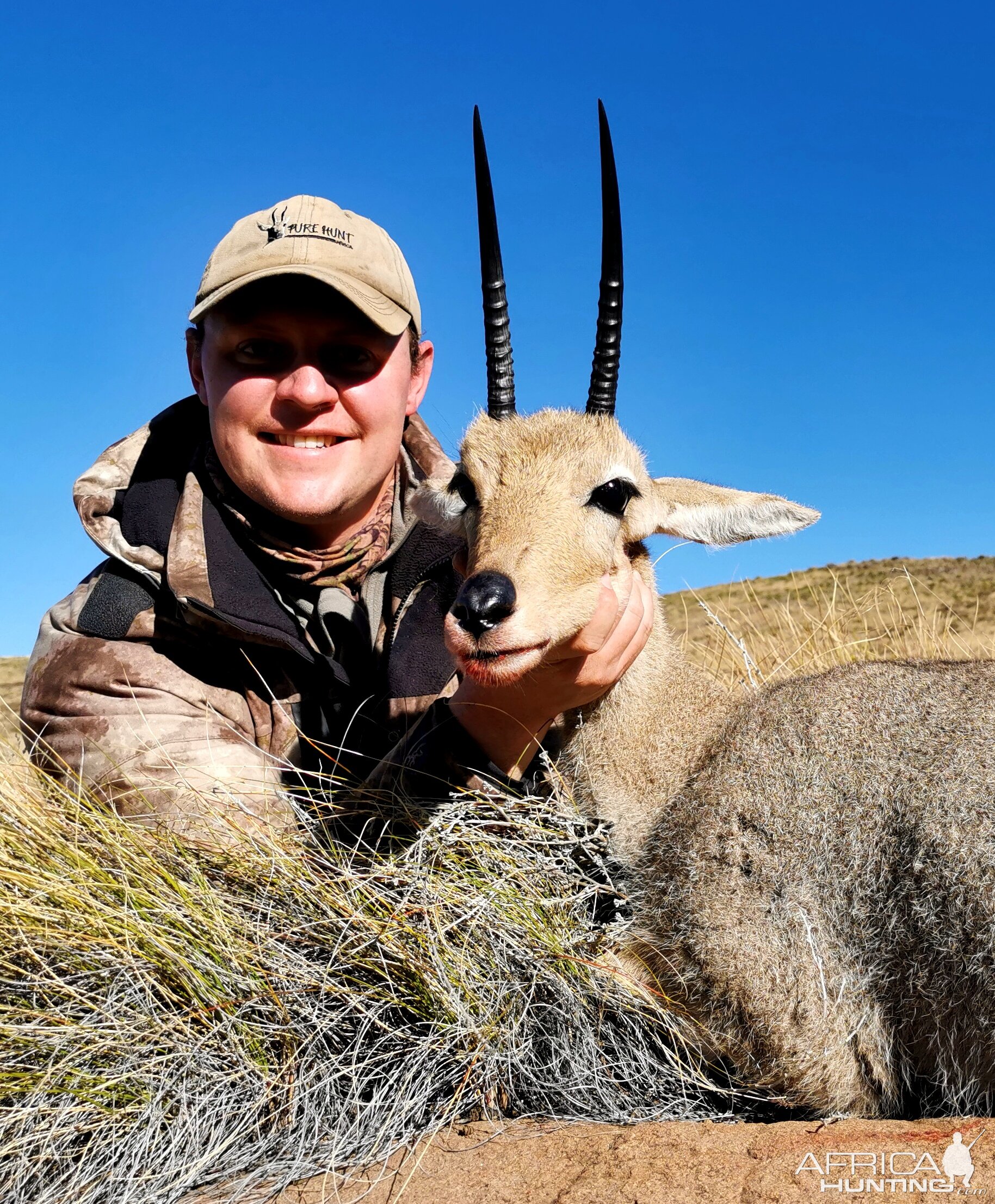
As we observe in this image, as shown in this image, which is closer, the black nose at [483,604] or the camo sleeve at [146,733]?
the black nose at [483,604]

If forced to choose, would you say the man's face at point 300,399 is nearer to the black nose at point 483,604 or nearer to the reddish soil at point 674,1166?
the black nose at point 483,604

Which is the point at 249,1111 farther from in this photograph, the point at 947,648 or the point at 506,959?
the point at 947,648

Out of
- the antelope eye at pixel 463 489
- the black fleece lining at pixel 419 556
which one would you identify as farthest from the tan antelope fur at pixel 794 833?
the black fleece lining at pixel 419 556

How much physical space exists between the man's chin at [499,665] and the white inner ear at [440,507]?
1353 millimetres

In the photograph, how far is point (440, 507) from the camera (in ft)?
17.4

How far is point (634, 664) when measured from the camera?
484 cm

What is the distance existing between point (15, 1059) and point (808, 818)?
135 inches

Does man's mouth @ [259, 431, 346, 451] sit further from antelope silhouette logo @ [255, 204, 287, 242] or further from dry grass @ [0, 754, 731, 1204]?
dry grass @ [0, 754, 731, 1204]

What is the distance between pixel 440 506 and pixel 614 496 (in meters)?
1.03

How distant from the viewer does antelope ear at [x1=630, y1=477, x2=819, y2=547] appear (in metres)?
4.96

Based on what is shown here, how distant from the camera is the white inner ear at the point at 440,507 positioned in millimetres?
5152

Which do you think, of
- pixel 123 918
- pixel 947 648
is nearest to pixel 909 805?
pixel 123 918

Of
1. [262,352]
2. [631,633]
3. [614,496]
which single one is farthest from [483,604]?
[262,352]

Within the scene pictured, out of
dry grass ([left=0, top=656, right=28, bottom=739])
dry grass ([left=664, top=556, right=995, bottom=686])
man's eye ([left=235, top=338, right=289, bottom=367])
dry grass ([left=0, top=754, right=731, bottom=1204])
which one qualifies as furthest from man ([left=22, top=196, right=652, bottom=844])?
dry grass ([left=0, top=656, right=28, bottom=739])
